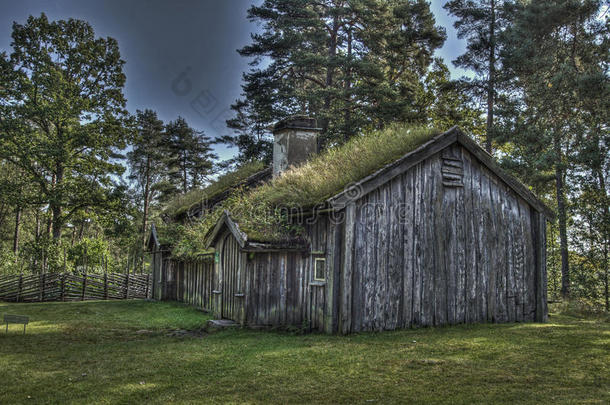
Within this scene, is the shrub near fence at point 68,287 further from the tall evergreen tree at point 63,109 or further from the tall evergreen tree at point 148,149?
the tall evergreen tree at point 148,149

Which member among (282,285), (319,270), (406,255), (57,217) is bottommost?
(282,285)

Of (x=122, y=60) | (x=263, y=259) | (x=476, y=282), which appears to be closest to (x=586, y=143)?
(x=476, y=282)

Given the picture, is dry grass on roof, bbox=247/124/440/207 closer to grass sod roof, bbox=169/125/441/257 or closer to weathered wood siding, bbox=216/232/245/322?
grass sod roof, bbox=169/125/441/257

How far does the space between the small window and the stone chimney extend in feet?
19.9

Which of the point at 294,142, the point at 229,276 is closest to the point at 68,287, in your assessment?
the point at 229,276

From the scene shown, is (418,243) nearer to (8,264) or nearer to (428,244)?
(428,244)

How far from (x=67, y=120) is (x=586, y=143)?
26271 mm

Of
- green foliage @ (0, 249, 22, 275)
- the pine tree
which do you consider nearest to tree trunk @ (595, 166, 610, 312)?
the pine tree

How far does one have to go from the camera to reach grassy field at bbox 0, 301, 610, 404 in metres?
6.34

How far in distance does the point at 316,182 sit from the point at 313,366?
5.81m

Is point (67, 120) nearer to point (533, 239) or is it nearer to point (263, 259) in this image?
point (263, 259)

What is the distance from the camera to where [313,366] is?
25.7 feet

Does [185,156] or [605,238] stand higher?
[185,156]

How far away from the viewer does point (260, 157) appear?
107 ft
